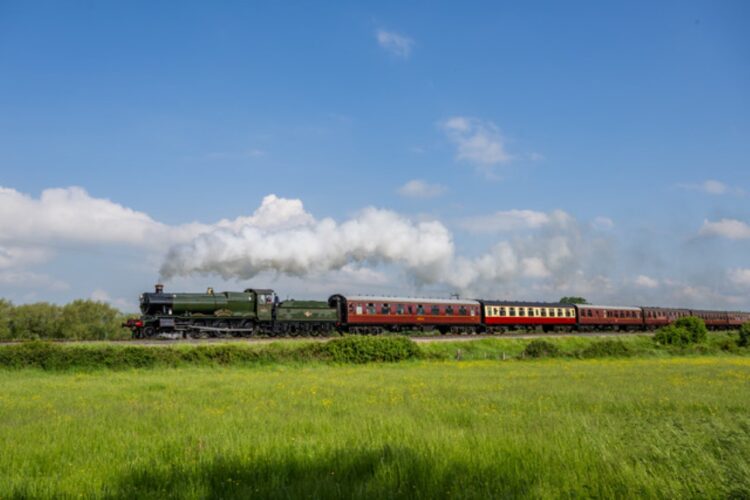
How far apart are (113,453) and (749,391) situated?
19.9 meters

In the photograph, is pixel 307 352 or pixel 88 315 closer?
pixel 307 352

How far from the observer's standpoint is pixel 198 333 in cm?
4125

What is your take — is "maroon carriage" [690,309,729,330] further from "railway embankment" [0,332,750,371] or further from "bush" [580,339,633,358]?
"bush" [580,339,633,358]

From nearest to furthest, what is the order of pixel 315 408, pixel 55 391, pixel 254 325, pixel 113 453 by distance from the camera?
pixel 113 453, pixel 315 408, pixel 55 391, pixel 254 325

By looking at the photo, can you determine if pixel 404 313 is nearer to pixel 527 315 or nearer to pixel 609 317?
pixel 527 315

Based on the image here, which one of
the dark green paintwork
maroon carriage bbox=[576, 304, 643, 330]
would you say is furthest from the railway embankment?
maroon carriage bbox=[576, 304, 643, 330]

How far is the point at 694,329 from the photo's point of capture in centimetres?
5375

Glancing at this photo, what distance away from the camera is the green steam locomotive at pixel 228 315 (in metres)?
40.2

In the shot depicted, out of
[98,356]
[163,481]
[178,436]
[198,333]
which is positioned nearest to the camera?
[163,481]

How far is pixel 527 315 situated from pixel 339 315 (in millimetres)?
22810

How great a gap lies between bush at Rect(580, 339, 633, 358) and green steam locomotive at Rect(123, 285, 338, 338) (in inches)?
804

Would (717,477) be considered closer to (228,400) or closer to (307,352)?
(228,400)

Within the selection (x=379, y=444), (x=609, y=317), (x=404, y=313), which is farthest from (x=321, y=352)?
(x=609, y=317)

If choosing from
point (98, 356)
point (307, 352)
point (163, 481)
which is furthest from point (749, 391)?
point (98, 356)
